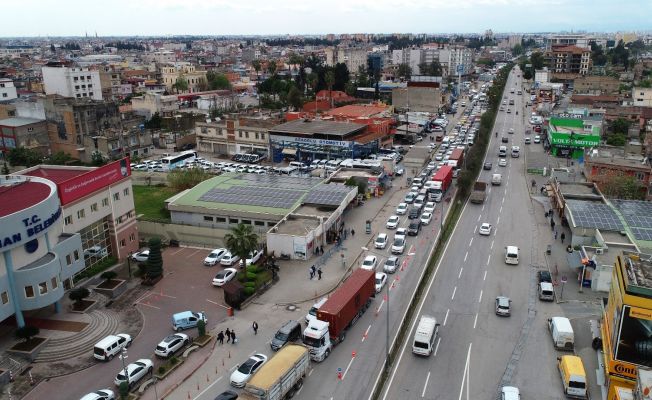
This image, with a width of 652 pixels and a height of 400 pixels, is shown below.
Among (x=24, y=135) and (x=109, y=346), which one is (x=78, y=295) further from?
(x=24, y=135)

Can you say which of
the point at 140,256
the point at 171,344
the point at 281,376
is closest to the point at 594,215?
the point at 281,376

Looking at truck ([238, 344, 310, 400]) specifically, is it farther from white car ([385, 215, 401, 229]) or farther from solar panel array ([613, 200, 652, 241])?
solar panel array ([613, 200, 652, 241])

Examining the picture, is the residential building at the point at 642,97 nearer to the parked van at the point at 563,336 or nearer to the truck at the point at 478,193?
the truck at the point at 478,193

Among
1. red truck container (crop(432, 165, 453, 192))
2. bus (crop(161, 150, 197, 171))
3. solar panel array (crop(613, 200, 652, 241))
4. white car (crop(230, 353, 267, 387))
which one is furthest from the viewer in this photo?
bus (crop(161, 150, 197, 171))

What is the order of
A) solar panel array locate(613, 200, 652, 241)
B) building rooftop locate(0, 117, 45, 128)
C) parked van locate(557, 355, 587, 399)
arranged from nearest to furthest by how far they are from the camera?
parked van locate(557, 355, 587, 399), solar panel array locate(613, 200, 652, 241), building rooftop locate(0, 117, 45, 128)

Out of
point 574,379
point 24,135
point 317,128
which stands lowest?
point 574,379

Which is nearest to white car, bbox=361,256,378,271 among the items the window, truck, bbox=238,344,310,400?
truck, bbox=238,344,310,400

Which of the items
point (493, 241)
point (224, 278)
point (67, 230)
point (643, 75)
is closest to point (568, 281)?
point (493, 241)
